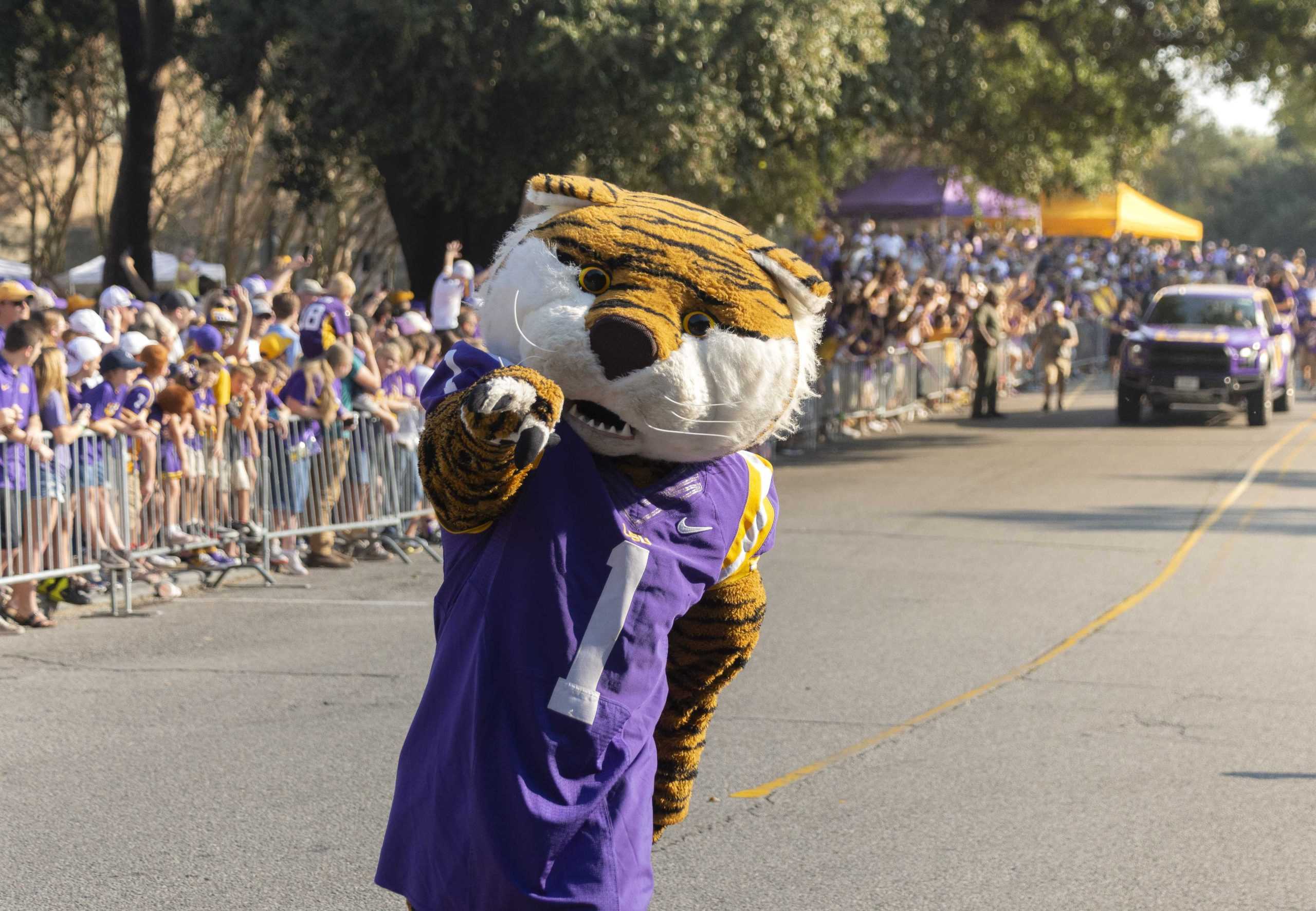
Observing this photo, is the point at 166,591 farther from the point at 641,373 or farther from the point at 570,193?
the point at 641,373

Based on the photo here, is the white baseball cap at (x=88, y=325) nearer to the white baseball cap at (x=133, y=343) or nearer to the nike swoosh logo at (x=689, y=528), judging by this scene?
the white baseball cap at (x=133, y=343)

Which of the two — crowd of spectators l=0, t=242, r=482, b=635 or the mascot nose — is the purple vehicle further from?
the mascot nose

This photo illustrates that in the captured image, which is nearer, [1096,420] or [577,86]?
[577,86]

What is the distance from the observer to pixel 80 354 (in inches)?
379

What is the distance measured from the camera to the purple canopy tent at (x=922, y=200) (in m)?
24.8

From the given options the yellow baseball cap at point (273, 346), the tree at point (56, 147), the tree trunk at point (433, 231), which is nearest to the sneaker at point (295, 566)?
the yellow baseball cap at point (273, 346)

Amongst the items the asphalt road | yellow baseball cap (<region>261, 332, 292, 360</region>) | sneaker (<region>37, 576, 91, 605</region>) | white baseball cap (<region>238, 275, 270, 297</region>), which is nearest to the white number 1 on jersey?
the asphalt road

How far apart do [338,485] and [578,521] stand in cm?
860

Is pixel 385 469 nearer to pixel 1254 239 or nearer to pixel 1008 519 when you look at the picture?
pixel 1008 519

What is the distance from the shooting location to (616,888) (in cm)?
274

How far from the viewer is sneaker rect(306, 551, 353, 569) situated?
11.1 metres

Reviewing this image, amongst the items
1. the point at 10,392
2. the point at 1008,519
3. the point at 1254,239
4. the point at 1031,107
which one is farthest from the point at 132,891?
the point at 1254,239

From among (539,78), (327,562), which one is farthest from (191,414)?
(539,78)

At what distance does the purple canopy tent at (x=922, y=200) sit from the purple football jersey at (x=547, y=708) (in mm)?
22262
